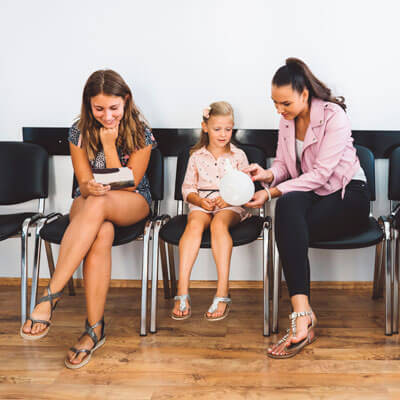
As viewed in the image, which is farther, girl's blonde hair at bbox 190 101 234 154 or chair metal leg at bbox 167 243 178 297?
chair metal leg at bbox 167 243 178 297

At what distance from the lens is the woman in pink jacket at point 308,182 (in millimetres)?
1942

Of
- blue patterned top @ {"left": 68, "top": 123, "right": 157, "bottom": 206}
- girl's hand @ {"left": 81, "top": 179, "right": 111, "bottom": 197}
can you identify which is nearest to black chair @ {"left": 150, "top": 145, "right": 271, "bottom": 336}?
blue patterned top @ {"left": 68, "top": 123, "right": 157, "bottom": 206}

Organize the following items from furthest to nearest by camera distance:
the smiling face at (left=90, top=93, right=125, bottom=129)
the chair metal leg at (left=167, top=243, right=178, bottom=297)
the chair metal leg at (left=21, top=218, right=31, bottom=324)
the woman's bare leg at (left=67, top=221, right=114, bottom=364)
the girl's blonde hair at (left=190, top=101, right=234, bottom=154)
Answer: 1. the chair metal leg at (left=167, top=243, right=178, bottom=297)
2. the girl's blonde hair at (left=190, top=101, right=234, bottom=154)
3. the chair metal leg at (left=21, top=218, right=31, bottom=324)
4. the smiling face at (left=90, top=93, right=125, bottom=129)
5. the woman's bare leg at (left=67, top=221, right=114, bottom=364)

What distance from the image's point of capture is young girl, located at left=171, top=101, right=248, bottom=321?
2.12 metres

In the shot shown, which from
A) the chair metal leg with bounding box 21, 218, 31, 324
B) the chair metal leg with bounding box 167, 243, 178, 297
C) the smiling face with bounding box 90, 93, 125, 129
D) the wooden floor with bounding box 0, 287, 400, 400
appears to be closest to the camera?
the wooden floor with bounding box 0, 287, 400, 400

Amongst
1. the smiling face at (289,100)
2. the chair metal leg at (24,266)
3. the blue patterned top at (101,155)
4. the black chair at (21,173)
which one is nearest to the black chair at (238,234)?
the blue patterned top at (101,155)

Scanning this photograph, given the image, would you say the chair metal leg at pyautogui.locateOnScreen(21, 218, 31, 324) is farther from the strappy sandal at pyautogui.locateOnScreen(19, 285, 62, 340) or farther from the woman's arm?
the strappy sandal at pyautogui.locateOnScreen(19, 285, 62, 340)

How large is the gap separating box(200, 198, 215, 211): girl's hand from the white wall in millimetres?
506

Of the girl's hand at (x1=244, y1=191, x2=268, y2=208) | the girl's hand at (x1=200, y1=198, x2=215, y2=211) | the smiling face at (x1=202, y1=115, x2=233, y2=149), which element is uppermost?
the smiling face at (x1=202, y1=115, x2=233, y2=149)

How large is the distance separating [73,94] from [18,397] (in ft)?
5.70

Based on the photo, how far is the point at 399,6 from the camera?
8.18 feet

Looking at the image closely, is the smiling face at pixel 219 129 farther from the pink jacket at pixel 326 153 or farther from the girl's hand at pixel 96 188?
the girl's hand at pixel 96 188

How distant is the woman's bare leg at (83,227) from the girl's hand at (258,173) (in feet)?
2.02

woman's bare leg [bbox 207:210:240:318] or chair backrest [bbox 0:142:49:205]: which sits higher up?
chair backrest [bbox 0:142:49:205]
